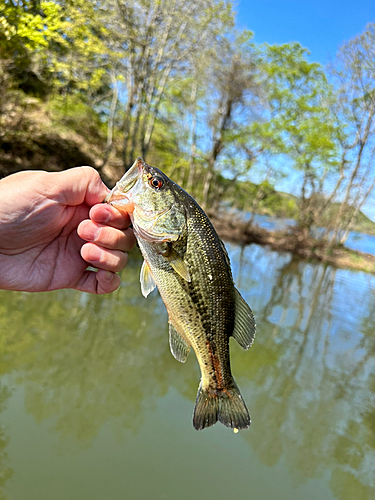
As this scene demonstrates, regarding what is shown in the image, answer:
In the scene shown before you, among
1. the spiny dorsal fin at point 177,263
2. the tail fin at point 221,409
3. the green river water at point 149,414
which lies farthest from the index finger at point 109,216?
the green river water at point 149,414

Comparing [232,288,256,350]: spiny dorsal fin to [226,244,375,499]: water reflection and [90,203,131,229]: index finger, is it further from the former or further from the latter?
[226,244,375,499]: water reflection

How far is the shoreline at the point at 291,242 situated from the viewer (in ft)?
75.8

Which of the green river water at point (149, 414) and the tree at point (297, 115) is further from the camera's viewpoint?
the tree at point (297, 115)

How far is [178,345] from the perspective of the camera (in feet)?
7.50

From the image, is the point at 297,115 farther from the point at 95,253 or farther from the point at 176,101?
the point at 95,253

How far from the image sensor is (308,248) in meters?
24.4

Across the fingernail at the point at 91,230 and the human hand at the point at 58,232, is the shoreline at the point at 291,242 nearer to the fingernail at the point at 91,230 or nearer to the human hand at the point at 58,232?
the human hand at the point at 58,232

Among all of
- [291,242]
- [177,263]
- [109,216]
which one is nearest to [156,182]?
[109,216]

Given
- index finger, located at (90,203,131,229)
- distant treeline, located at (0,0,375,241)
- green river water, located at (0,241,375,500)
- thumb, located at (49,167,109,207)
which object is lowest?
green river water, located at (0,241,375,500)

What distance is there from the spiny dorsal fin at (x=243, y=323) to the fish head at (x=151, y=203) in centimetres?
67

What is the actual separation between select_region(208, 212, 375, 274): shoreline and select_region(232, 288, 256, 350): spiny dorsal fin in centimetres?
2004

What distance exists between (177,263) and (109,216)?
2.06 feet

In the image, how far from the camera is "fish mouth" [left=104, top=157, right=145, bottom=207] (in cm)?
218

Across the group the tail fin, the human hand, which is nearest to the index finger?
the human hand
